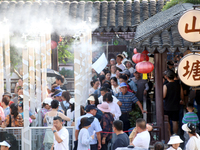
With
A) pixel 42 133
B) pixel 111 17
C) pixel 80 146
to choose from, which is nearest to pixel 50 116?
pixel 42 133

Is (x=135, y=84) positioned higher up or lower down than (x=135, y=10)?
lower down

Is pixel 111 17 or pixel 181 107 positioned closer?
pixel 181 107

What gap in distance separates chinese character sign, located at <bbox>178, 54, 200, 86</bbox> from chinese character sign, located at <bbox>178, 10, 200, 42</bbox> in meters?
0.37

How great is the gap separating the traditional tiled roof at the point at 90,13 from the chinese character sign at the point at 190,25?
6.45 meters

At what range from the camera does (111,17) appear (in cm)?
1234

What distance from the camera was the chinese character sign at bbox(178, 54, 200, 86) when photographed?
5.60m

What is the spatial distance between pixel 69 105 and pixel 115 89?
5.48 ft

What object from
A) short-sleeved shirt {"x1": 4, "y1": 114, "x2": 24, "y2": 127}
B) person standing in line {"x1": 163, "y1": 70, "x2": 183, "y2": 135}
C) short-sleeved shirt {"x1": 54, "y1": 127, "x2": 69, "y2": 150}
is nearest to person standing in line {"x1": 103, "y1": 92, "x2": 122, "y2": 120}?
person standing in line {"x1": 163, "y1": 70, "x2": 183, "y2": 135}

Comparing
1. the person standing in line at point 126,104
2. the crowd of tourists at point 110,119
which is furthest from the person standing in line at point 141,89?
the person standing in line at point 126,104

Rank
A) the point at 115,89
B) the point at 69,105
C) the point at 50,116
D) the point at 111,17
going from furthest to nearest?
1. the point at 111,17
2. the point at 115,89
3. the point at 69,105
4. the point at 50,116

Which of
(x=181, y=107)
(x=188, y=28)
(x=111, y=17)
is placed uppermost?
(x=111, y=17)

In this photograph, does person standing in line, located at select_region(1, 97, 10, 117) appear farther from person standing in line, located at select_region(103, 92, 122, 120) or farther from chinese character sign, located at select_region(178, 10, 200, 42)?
chinese character sign, located at select_region(178, 10, 200, 42)

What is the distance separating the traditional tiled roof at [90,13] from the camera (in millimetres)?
12211

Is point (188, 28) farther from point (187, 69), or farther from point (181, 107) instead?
point (181, 107)
